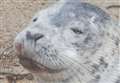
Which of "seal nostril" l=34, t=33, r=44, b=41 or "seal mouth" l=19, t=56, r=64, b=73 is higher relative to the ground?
"seal nostril" l=34, t=33, r=44, b=41

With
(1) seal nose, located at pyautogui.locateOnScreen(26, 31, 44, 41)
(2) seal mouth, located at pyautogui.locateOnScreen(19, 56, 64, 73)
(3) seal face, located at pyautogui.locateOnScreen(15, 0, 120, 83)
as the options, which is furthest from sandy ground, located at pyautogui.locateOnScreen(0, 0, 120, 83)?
(1) seal nose, located at pyautogui.locateOnScreen(26, 31, 44, 41)

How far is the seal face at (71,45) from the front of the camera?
3.12 m

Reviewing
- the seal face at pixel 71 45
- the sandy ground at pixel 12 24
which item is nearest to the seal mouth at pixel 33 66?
the seal face at pixel 71 45

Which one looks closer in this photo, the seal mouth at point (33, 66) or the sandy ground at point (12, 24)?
the seal mouth at point (33, 66)

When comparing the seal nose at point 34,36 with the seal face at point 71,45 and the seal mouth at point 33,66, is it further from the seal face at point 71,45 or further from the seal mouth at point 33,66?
the seal mouth at point 33,66

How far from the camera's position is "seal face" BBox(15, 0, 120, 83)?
3119 millimetres

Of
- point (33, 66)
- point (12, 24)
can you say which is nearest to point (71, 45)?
point (33, 66)

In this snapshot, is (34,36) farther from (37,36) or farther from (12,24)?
(12,24)

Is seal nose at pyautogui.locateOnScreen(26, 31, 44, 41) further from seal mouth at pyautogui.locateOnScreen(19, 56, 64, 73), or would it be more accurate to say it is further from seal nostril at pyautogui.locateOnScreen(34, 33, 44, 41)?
seal mouth at pyautogui.locateOnScreen(19, 56, 64, 73)

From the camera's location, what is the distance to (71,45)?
3334mm

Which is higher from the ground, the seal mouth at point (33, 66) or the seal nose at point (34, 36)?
the seal nose at point (34, 36)

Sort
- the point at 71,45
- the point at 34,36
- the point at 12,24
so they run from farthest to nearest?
the point at 12,24
the point at 71,45
the point at 34,36

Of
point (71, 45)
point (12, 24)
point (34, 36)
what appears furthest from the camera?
point (12, 24)

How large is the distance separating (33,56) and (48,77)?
0.23 m
